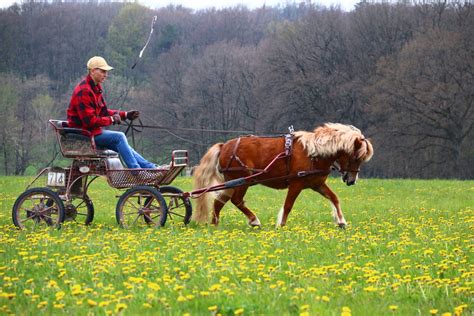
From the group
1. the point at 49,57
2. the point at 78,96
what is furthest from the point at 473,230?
the point at 49,57

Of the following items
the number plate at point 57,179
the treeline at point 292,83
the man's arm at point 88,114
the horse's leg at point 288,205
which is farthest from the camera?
the treeline at point 292,83

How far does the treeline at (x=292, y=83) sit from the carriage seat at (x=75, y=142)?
23118 millimetres

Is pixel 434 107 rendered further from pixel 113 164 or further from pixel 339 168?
pixel 113 164

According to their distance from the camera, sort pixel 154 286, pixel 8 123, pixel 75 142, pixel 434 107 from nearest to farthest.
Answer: pixel 154 286, pixel 75 142, pixel 434 107, pixel 8 123

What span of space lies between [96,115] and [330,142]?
12.5ft

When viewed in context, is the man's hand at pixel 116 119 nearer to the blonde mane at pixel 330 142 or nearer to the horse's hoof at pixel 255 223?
the horse's hoof at pixel 255 223

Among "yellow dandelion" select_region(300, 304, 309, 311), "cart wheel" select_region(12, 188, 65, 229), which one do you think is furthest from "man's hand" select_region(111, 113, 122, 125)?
"yellow dandelion" select_region(300, 304, 309, 311)

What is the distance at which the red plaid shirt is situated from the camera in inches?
510

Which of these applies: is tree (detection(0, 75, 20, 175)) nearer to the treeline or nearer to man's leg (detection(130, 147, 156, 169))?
the treeline

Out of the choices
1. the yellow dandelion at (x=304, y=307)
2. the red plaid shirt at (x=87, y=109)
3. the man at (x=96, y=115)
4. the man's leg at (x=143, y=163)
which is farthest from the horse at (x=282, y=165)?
the yellow dandelion at (x=304, y=307)

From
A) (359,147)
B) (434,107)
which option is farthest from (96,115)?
(434,107)

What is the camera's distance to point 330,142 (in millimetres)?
13844

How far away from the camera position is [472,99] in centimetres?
5391

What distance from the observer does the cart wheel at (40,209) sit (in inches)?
A: 514
